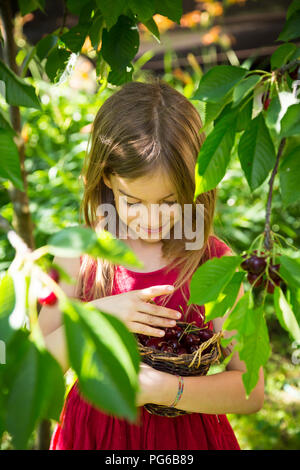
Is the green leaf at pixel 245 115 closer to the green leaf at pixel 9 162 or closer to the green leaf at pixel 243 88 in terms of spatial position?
the green leaf at pixel 243 88

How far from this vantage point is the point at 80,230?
386 mm

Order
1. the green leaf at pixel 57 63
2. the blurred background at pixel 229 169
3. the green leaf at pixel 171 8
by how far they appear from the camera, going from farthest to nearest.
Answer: the blurred background at pixel 229 169 → the green leaf at pixel 57 63 → the green leaf at pixel 171 8

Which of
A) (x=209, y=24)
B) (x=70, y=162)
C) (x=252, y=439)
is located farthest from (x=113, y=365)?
(x=209, y=24)

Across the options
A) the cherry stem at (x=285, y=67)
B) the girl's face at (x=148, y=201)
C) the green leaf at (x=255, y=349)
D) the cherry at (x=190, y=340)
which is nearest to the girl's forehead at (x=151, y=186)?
the girl's face at (x=148, y=201)

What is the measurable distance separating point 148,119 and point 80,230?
0.77m

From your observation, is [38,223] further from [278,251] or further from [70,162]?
[278,251]

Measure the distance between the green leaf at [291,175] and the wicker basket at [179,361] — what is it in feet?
1.27

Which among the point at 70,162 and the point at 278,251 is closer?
the point at 278,251

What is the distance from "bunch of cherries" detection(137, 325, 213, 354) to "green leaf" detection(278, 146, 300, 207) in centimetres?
46

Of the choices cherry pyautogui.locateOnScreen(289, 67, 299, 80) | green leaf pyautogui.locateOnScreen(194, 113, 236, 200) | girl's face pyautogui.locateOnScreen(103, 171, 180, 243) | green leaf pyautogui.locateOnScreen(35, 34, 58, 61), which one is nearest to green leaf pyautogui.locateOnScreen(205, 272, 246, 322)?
green leaf pyautogui.locateOnScreen(194, 113, 236, 200)

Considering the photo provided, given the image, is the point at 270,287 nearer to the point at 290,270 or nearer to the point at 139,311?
the point at 290,270

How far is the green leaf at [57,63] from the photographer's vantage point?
37.9 inches

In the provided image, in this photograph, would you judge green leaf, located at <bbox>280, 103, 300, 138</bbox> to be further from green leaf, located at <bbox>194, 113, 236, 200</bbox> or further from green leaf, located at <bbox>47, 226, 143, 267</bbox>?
green leaf, located at <bbox>47, 226, 143, 267</bbox>

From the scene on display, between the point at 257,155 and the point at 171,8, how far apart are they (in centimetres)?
35
